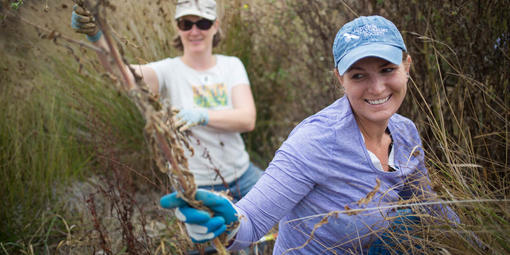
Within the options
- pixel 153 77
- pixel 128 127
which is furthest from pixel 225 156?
pixel 128 127

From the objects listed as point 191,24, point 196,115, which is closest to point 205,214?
point 196,115

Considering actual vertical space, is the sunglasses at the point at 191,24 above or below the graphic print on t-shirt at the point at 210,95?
above

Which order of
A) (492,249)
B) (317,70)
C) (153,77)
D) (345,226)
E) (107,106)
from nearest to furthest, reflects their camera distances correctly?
1. (492,249)
2. (345,226)
3. (153,77)
4. (107,106)
5. (317,70)

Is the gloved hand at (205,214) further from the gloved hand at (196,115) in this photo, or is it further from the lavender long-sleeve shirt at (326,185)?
the gloved hand at (196,115)

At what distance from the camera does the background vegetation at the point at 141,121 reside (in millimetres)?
1794

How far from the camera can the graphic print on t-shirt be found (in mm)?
2775

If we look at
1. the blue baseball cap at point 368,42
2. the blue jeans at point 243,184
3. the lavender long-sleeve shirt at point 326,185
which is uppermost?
the blue baseball cap at point 368,42

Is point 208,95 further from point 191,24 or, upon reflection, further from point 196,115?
point 191,24

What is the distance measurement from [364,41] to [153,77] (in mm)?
1606

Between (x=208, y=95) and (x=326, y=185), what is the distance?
4.74 feet

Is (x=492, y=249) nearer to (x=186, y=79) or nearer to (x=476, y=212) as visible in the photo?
(x=476, y=212)

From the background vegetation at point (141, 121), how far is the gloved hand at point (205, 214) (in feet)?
2.22

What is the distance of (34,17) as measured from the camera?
8.04 ft

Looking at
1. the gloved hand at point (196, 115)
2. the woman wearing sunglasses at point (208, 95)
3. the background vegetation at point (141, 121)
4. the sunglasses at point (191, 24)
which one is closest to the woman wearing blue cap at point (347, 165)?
the background vegetation at point (141, 121)
